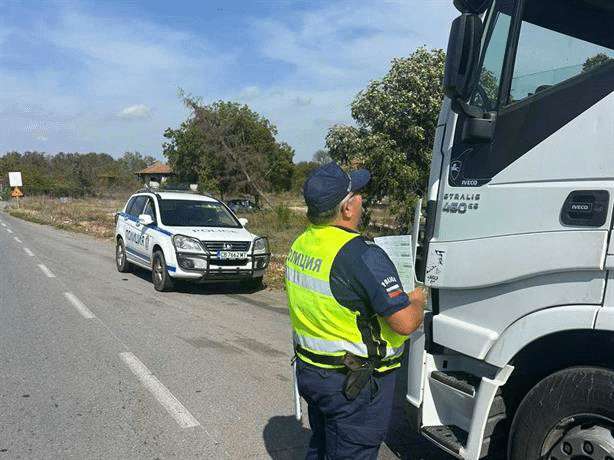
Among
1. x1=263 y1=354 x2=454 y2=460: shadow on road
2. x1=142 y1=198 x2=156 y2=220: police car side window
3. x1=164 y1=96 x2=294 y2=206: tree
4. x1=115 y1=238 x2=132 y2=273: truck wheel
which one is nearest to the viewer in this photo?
x1=263 y1=354 x2=454 y2=460: shadow on road

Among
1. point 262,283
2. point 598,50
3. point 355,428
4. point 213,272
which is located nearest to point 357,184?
point 355,428

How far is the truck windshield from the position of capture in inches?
105

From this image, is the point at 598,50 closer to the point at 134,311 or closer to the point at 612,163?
the point at 612,163

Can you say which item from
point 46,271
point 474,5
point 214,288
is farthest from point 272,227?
point 474,5

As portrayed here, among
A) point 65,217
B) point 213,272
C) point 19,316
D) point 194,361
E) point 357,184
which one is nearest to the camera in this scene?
point 357,184

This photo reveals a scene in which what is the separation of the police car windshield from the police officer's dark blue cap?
8651 mm

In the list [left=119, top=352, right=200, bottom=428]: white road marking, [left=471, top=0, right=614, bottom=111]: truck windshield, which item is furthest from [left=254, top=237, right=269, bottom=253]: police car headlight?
[left=471, top=0, right=614, bottom=111]: truck windshield

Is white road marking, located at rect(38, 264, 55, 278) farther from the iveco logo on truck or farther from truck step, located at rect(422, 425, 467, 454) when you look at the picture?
the iveco logo on truck

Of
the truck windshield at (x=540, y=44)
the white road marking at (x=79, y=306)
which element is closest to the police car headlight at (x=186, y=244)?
→ the white road marking at (x=79, y=306)

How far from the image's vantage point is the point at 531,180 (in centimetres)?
265

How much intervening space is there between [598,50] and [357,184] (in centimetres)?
130

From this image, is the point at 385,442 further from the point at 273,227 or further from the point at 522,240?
the point at 273,227

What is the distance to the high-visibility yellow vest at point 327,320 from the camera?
2.30m

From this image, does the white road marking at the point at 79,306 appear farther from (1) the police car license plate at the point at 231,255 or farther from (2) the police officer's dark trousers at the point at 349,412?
(2) the police officer's dark trousers at the point at 349,412
